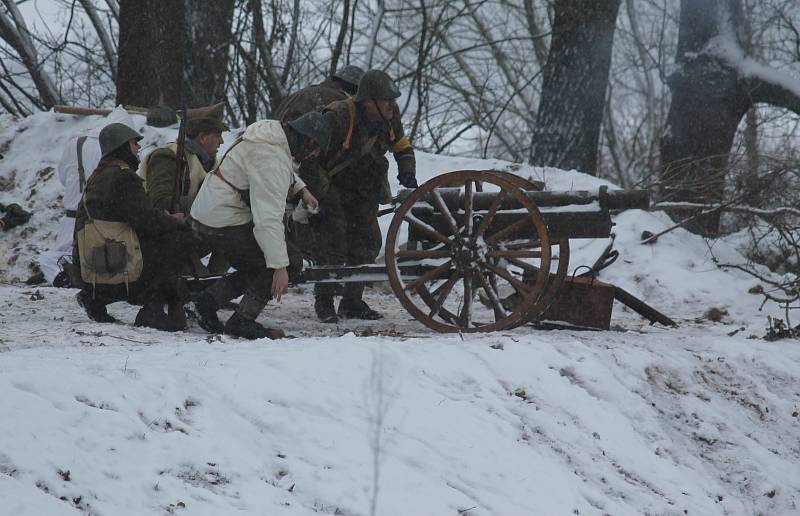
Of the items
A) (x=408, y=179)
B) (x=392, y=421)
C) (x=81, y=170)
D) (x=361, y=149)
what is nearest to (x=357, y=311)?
(x=408, y=179)

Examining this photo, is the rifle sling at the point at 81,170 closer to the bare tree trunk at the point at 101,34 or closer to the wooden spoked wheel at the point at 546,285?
the wooden spoked wheel at the point at 546,285

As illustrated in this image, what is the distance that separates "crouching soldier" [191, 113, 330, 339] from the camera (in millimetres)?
5406

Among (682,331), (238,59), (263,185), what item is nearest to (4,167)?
(238,59)

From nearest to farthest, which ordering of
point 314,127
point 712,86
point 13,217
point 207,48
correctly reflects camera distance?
point 314,127 < point 13,217 < point 712,86 < point 207,48

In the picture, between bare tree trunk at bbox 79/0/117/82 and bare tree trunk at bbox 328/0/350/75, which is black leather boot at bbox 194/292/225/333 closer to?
bare tree trunk at bbox 328/0/350/75

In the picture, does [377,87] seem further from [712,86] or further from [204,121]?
[712,86]

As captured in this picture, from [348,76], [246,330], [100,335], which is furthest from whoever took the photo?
[348,76]

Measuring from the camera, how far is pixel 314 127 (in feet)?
18.3

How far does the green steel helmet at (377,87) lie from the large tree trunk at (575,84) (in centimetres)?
461

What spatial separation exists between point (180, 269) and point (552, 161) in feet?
17.9

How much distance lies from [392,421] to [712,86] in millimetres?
7591

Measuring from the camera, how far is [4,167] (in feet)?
35.3

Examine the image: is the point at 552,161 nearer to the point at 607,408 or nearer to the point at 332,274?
the point at 332,274

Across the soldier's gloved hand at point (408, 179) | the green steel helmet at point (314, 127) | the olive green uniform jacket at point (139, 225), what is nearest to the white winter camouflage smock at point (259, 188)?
the green steel helmet at point (314, 127)
